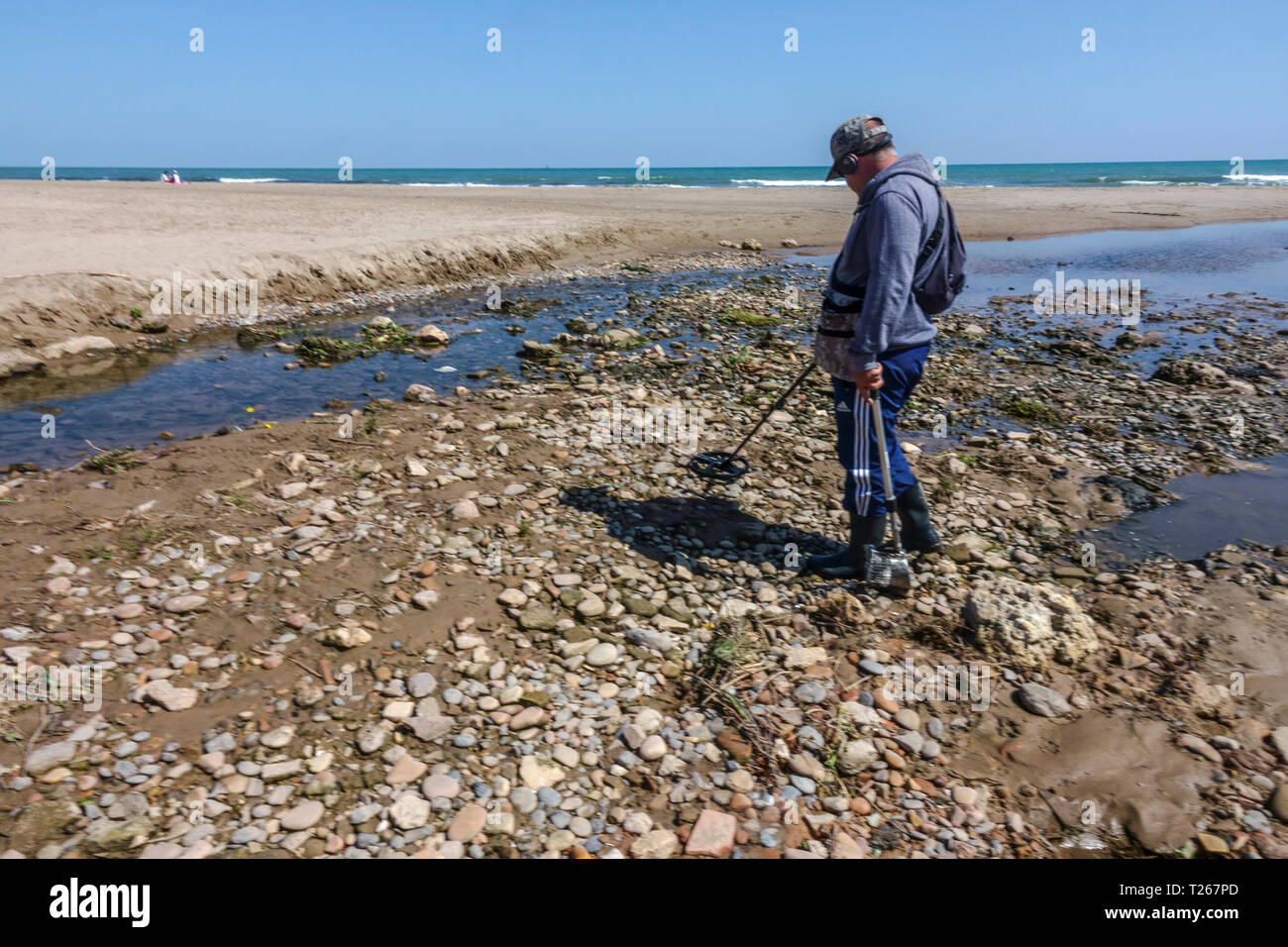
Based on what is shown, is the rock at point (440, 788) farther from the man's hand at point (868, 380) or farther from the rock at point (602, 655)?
the man's hand at point (868, 380)

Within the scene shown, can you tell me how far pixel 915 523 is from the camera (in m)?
5.70

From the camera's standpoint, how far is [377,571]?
530cm

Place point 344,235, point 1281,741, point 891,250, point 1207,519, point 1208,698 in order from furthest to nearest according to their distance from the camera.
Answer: point 344,235 → point 1207,519 → point 891,250 → point 1208,698 → point 1281,741

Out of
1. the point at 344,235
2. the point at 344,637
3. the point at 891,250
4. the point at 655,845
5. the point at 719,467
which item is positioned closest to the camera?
the point at 655,845

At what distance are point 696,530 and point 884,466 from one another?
1767 millimetres

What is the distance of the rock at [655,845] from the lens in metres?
3.35

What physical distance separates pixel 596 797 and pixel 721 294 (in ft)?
49.4

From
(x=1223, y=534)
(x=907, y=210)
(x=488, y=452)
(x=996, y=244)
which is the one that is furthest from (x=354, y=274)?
(x=996, y=244)

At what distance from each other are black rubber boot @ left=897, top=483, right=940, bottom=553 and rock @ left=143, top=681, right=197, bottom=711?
4774 mm

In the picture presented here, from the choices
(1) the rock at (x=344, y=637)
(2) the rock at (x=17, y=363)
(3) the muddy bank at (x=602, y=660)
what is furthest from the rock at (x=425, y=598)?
(2) the rock at (x=17, y=363)

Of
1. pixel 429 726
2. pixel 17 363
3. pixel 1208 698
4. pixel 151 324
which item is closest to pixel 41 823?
pixel 429 726

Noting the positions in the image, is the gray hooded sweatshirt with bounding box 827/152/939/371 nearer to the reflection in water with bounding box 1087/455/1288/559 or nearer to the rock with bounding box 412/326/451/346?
the reflection in water with bounding box 1087/455/1288/559

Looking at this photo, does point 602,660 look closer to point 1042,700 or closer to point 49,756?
point 1042,700
